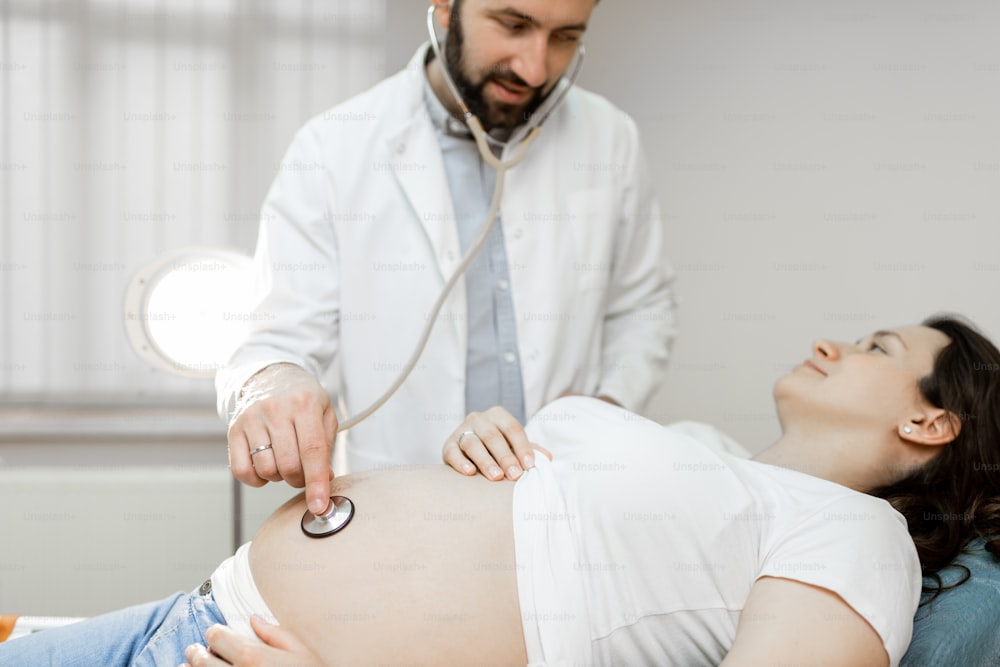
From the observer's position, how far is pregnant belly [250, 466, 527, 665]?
1050mm

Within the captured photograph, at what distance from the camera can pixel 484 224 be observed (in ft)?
4.90

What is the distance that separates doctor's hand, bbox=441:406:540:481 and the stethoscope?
0.48 ft

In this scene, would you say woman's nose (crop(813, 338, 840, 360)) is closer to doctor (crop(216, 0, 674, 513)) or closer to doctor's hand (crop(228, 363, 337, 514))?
doctor (crop(216, 0, 674, 513))

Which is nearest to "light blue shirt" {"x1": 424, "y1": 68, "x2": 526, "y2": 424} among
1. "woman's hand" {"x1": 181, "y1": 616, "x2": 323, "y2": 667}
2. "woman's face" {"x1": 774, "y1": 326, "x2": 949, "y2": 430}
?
"woman's face" {"x1": 774, "y1": 326, "x2": 949, "y2": 430}

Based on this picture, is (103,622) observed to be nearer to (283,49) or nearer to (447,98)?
(447,98)

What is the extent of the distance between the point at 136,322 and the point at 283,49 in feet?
3.33

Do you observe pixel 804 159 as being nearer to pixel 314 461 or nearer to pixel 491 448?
pixel 491 448

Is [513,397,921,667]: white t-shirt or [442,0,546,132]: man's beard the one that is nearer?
[513,397,921,667]: white t-shirt

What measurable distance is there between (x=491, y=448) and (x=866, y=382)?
0.63 metres

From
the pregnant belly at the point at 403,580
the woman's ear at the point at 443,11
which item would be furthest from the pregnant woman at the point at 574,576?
the woman's ear at the point at 443,11

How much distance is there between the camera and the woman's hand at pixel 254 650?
96 centimetres

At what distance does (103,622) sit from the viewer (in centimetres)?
116

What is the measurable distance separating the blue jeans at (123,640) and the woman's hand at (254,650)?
0.23 feet

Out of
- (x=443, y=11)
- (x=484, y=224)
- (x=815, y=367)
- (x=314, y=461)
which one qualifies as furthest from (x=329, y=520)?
(x=443, y=11)
